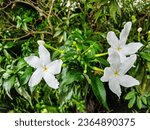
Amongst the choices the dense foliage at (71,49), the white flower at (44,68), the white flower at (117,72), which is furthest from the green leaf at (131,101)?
the white flower at (44,68)

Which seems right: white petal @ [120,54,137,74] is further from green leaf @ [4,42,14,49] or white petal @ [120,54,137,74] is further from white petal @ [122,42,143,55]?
green leaf @ [4,42,14,49]

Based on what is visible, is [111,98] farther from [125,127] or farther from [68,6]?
[68,6]

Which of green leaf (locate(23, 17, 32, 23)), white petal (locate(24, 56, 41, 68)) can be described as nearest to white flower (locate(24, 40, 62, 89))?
white petal (locate(24, 56, 41, 68))

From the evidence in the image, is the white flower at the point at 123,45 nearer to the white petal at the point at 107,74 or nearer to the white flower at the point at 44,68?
the white petal at the point at 107,74

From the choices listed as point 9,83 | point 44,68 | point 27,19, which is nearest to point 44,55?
point 44,68

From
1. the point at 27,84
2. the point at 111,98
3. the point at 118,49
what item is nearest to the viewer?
the point at 118,49

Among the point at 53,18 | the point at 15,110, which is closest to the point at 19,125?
the point at 15,110

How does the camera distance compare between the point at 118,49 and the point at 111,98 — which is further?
the point at 111,98
